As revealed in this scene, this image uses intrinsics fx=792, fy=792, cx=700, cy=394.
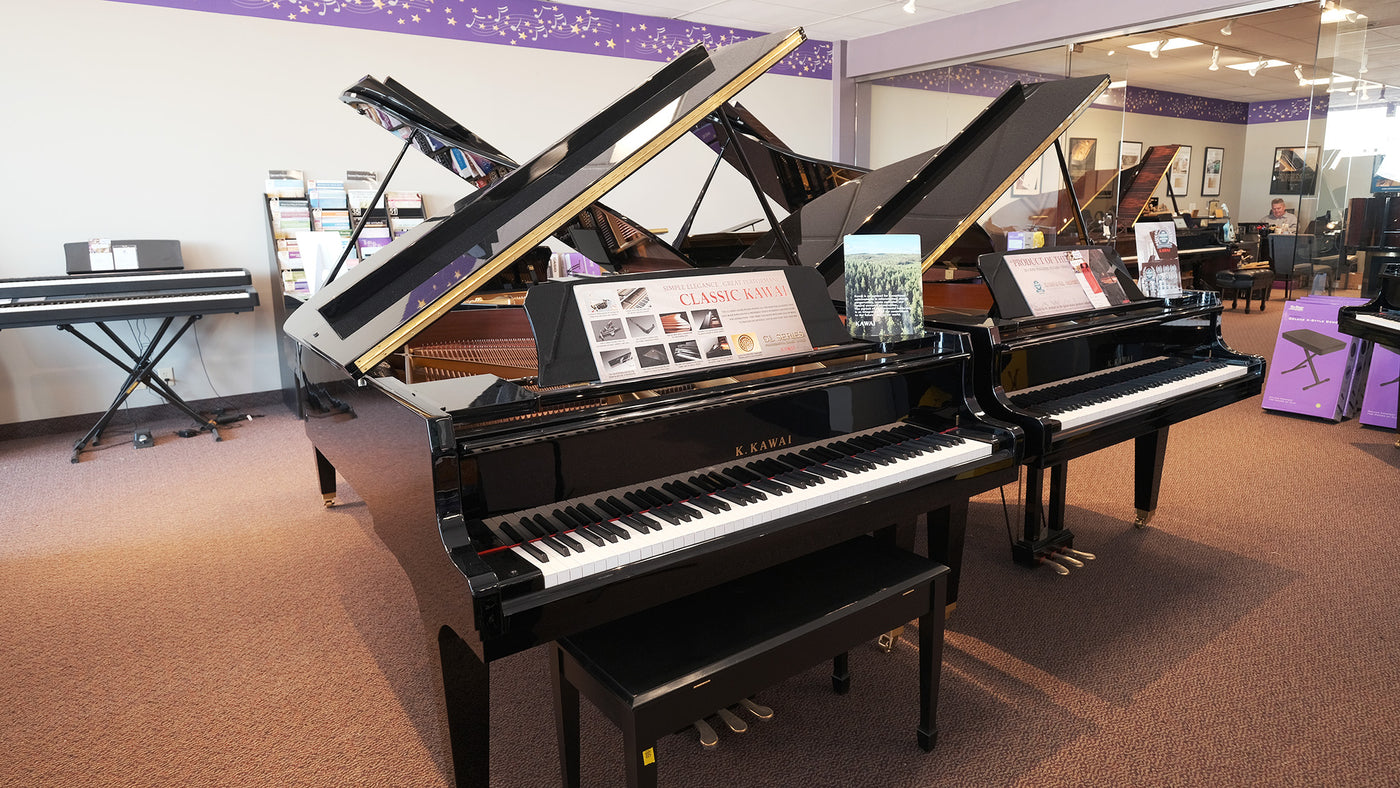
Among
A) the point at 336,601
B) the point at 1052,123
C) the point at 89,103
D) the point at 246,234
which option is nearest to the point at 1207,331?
the point at 1052,123

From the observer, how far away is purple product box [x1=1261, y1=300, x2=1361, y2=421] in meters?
4.60

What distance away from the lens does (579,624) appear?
1340 mm

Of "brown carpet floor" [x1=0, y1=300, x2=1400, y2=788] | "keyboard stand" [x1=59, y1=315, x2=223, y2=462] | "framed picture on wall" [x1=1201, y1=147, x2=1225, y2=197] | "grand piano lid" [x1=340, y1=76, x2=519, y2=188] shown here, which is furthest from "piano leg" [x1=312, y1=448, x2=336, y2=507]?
"framed picture on wall" [x1=1201, y1=147, x2=1225, y2=197]

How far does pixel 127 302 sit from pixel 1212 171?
12128 millimetres

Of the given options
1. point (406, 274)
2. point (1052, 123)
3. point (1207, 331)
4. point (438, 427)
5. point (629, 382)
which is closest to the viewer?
point (438, 427)

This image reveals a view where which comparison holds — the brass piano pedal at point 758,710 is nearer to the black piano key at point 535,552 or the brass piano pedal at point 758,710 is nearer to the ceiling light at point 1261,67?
the black piano key at point 535,552

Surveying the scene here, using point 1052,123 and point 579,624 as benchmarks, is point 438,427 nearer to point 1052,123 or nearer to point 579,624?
point 579,624

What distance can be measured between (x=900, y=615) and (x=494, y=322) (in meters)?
1.69

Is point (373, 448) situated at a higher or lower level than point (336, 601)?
higher

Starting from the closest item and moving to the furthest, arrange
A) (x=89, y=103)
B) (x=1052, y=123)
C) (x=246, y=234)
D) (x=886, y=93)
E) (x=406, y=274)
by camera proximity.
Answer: (x=406, y=274)
(x=1052, y=123)
(x=89, y=103)
(x=246, y=234)
(x=886, y=93)

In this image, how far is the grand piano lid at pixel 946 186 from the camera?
2.46 meters

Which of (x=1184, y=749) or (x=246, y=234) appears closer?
(x=1184, y=749)

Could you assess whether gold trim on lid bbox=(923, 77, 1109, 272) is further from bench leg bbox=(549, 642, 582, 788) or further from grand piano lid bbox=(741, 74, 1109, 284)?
bench leg bbox=(549, 642, 582, 788)

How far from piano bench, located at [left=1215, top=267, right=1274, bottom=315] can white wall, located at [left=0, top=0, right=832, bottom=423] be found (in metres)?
7.73
